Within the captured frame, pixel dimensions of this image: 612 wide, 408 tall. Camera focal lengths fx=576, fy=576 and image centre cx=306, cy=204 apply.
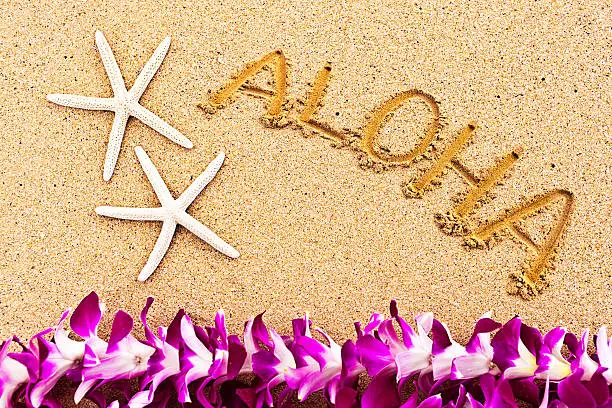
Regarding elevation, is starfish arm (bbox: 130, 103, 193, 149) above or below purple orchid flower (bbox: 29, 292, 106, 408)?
above

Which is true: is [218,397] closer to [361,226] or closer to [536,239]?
[361,226]

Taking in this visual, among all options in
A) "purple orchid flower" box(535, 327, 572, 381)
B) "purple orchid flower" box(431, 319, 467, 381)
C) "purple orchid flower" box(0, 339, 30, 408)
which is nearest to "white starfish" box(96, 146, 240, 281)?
"purple orchid flower" box(0, 339, 30, 408)

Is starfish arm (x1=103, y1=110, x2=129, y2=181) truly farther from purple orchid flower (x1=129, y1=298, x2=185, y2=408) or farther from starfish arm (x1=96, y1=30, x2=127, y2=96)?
purple orchid flower (x1=129, y1=298, x2=185, y2=408)

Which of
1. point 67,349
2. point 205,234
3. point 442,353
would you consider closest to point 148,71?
point 205,234

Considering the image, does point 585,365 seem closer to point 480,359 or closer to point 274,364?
point 480,359

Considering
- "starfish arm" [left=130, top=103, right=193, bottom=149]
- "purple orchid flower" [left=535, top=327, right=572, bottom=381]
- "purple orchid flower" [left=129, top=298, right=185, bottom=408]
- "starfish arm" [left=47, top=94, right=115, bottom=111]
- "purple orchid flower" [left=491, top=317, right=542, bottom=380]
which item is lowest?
"purple orchid flower" [left=129, top=298, right=185, bottom=408]

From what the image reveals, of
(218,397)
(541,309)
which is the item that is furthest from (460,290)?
(218,397)

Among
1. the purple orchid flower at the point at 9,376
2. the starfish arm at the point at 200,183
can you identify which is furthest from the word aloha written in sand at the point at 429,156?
the purple orchid flower at the point at 9,376
